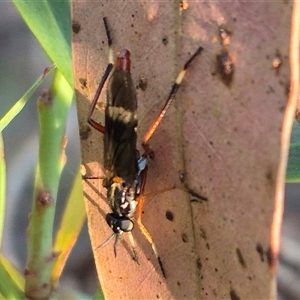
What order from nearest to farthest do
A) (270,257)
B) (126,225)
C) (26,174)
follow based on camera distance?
(270,257) < (126,225) < (26,174)

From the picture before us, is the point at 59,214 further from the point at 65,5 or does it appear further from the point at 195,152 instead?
the point at 195,152

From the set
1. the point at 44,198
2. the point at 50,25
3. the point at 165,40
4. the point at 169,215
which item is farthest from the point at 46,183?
the point at 165,40

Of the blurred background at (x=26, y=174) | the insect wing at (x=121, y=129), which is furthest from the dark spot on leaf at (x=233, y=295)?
the blurred background at (x=26, y=174)

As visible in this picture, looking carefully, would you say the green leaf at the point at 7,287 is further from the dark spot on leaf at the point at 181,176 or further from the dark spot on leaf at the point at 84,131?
the dark spot on leaf at the point at 181,176

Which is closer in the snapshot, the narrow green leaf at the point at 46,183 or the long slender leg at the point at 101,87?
the long slender leg at the point at 101,87

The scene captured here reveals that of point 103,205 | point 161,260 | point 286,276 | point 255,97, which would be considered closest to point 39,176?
point 103,205

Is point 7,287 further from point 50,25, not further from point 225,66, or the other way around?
point 225,66

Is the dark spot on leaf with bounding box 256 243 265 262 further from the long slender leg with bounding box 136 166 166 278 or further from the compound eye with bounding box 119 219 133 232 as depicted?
the compound eye with bounding box 119 219 133 232
